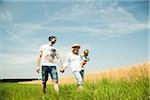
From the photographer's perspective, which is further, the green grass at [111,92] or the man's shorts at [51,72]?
the man's shorts at [51,72]

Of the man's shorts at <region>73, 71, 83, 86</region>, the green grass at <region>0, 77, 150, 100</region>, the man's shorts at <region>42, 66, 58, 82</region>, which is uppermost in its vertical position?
the man's shorts at <region>42, 66, 58, 82</region>

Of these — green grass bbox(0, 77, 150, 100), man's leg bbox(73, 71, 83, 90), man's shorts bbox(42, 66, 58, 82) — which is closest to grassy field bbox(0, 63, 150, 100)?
green grass bbox(0, 77, 150, 100)

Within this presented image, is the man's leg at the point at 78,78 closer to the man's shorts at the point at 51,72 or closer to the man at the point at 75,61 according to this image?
the man at the point at 75,61

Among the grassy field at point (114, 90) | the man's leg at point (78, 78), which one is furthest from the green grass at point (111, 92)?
the man's leg at point (78, 78)

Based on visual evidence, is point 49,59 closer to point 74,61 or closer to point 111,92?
point 74,61

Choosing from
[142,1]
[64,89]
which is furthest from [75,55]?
[142,1]

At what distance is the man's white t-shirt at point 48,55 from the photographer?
9914 mm

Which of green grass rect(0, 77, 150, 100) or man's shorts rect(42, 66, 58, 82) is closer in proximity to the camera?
green grass rect(0, 77, 150, 100)

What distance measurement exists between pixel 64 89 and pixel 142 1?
2.93 metres

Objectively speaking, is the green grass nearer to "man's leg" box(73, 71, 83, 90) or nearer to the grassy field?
the grassy field

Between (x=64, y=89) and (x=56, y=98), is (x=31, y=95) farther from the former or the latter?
(x=56, y=98)

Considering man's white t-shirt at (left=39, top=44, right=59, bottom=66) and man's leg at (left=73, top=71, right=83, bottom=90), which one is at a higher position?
man's white t-shirt at (left=39, top=44, right=59, bottom=66)

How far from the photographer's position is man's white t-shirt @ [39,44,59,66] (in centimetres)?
991

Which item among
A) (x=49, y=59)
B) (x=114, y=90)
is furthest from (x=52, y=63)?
(x=114, y=90)
